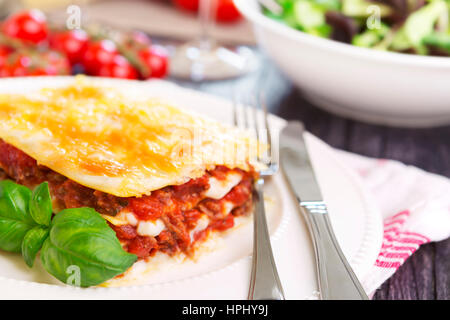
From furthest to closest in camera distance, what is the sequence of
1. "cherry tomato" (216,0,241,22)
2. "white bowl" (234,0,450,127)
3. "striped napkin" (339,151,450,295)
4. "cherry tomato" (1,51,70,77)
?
"cherry tomato" (216,0,241,22) → "cherry tomato" (1,51,70,77) → "white bowl" (234,0,450,127) → "striped napkin" (339,151,450,295)

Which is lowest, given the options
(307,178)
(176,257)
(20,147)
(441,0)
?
(176,257)

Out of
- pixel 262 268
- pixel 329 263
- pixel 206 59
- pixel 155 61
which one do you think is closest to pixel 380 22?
pixel 206 59

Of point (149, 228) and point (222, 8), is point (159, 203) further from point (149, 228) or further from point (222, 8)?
point (222, 8)

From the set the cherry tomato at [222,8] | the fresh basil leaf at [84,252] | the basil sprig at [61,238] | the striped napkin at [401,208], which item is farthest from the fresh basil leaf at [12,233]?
the cherry tomato at [222,8]

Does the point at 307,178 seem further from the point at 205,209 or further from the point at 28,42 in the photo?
the point at 28,42

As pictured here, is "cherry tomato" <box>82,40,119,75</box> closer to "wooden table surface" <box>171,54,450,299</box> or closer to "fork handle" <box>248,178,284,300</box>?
"wooden table surface" <box>171,54,450,299</box>

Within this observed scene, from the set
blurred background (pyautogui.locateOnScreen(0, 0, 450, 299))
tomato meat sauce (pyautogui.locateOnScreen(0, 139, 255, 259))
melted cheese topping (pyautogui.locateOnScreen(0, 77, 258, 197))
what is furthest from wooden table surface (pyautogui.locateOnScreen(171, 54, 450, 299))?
melted cheese topping (pyautogui.locateOnScreen(0, 77, 258, 197))

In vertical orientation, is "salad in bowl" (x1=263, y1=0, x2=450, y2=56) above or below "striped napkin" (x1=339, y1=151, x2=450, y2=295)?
above
